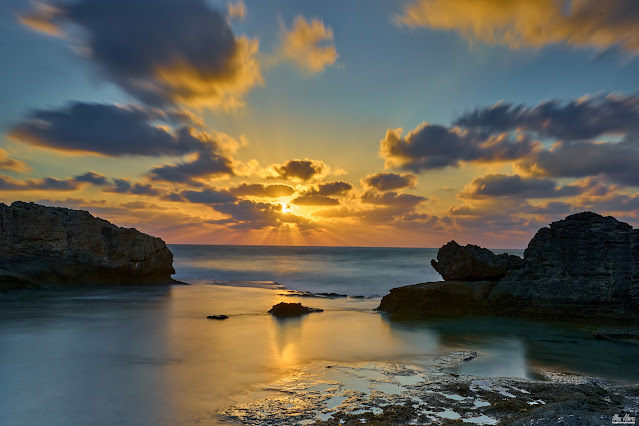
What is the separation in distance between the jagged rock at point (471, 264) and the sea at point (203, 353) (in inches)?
169

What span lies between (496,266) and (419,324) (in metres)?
8.01

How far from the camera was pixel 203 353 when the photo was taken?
42.4 ft

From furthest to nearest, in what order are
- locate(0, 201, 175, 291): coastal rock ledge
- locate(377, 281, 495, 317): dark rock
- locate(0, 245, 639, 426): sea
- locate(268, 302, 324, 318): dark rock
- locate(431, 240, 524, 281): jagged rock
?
locate(0, 201, 175, 291): coastal rock ledge < locate(431, 240, 524, 281): jagged rock < locate(377, 281, 495, 317): dark rock < locate(268, 302, 324, 318): dark rock < locate(0, 245, 639, 426): sea

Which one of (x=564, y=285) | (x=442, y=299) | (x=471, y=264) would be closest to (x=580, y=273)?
(x=564, y=285)

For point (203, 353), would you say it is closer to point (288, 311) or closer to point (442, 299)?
point (288, 311)

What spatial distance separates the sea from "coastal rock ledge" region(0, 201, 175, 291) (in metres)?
8.48

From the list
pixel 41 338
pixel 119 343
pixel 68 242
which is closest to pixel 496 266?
pixel 119 343

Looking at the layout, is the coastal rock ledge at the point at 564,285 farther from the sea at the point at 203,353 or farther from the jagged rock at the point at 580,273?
the sea at the point at 203,353

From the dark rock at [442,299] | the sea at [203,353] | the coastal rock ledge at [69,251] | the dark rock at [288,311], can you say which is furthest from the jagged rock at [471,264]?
the coastal rock ledge at [69,251]

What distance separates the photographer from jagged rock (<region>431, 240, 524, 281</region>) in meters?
23.3

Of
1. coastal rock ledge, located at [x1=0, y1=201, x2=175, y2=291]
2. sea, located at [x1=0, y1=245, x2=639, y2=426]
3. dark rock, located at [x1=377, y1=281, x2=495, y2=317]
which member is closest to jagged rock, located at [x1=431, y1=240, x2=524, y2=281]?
dark rock, located at [x1=377, y1=281, x2=495, y2=317]

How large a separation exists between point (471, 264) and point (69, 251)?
32.5 metres

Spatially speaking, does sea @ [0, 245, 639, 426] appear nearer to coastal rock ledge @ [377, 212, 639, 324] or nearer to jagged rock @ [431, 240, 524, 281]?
coastal rock ledge @ [377, 212, 639, 324]

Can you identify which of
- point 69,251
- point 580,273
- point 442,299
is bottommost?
point 442,299
